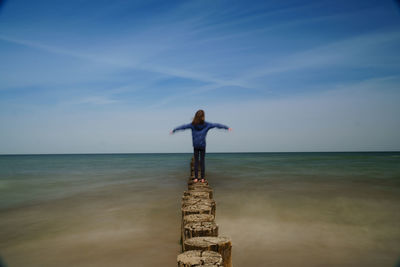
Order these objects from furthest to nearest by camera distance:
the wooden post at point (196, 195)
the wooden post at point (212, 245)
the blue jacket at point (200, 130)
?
the blue jacket at point (200, 130), the wooden post at point (196, 195), the wooden post at point (212, 245)

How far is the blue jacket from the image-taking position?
636cm

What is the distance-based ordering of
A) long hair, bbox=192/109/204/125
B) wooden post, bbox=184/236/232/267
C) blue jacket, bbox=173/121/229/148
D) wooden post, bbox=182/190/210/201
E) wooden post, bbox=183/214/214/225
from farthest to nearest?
1. blue jacket, bbox=173/121/229/148
2. long hair, bbox=192/109/204/125
3. wooden post, bbox=182/190/210/201
4. wooden post, bbox=183/214/214/225
5. wooden post, bbox=184/236/232/267

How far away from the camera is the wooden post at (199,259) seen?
209 cm

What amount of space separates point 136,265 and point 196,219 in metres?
1.82

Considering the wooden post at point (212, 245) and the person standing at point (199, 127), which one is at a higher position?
the person standing at point (199, 127)

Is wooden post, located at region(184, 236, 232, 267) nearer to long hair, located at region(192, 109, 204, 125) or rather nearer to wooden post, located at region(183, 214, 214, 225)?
wooden post, located at region(183, 214, 214, 225)

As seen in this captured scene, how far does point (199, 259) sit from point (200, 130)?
4.35m

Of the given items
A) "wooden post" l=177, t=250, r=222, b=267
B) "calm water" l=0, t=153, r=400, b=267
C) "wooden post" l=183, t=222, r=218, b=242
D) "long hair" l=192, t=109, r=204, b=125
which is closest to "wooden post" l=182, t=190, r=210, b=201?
"calm water" l=0, t=153, r=400, b=267

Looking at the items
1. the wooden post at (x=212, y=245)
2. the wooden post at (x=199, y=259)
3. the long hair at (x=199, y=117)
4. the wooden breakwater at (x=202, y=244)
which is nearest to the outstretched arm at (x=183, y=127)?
the long hair at (x=199, y=117)

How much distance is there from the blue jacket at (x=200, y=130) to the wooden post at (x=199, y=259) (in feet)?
13.8

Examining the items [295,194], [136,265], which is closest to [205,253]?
[136,265]

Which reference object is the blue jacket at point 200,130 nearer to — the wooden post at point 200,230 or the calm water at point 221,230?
the calm water at point 221,230

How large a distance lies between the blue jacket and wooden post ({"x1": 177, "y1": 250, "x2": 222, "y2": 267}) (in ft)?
13.8

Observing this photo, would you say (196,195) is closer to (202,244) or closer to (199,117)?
(199,117)
